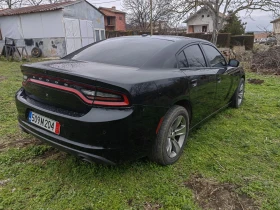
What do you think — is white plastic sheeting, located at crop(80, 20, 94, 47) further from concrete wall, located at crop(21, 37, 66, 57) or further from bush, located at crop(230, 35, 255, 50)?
bush, located at crop(230, 35, 255, 50)

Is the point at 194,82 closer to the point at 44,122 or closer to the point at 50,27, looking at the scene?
the point at 44,122

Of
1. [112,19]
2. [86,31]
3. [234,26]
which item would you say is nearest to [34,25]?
[86,31]

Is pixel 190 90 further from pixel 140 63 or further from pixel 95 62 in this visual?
pixel 95 62

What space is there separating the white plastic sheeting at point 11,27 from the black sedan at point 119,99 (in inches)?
592

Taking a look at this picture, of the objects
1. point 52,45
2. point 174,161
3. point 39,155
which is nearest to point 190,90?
point 174,161

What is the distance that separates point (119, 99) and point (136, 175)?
90 cm

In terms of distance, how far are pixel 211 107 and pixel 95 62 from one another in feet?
6.05

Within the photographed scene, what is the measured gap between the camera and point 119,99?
1.82 m

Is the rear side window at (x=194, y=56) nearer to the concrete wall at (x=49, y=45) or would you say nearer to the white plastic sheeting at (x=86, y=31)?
the concrete wall at (x=49, y=45)

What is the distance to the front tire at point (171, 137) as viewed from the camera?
2.22m

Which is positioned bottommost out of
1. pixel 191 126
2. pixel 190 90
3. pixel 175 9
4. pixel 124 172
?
pixel 124 172

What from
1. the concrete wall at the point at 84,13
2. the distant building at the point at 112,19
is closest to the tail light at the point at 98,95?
the concrete wall at the point at 84,13

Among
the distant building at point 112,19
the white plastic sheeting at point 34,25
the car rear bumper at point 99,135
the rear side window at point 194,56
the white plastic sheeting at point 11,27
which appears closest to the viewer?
the car rear bumper at point 99,135

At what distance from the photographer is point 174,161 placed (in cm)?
251
